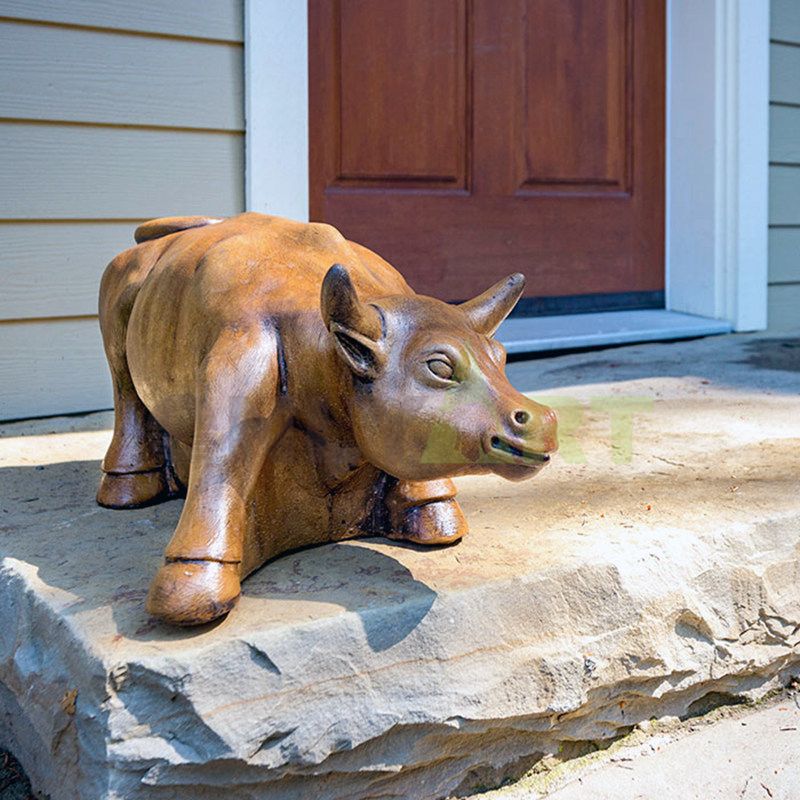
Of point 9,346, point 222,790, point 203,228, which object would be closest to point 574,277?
point 9,346

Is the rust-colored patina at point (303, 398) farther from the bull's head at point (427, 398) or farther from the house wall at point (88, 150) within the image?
the house wall at point (88, 150)

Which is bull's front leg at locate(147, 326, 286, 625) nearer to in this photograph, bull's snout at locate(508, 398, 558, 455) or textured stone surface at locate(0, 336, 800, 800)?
textured stone surface at locate(0, 336, 800, 800)

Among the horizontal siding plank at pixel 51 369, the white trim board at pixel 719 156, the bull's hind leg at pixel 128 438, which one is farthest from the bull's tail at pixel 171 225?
the white trim board at pixel 719 156

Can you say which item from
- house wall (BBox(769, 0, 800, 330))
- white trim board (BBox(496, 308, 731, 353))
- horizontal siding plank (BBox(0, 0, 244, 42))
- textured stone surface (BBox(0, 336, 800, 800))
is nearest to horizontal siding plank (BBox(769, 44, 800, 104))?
house wall (BBox(769, 0, 800, 330))

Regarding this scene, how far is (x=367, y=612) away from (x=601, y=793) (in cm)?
44

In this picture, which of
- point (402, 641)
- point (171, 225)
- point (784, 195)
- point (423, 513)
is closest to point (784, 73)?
point (784, 195)

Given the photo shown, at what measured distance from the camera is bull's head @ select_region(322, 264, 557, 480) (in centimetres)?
138

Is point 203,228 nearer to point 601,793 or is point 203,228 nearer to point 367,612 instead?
point 367,612

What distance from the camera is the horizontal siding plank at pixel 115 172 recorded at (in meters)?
2.74

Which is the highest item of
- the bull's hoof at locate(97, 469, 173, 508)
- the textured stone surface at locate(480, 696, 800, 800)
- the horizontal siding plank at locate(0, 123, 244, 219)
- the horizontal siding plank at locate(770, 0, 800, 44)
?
the horizontal siding plank at locate(770, 0, 800, 44)

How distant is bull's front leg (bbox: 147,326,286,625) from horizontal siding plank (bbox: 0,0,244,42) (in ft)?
5.27

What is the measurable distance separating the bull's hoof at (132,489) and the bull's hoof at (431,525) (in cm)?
47

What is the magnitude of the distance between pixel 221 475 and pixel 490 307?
17.8 inches

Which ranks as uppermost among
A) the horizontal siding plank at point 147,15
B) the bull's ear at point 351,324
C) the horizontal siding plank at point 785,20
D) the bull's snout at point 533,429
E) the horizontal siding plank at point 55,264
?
the horizontal siding plank at point 785,20
